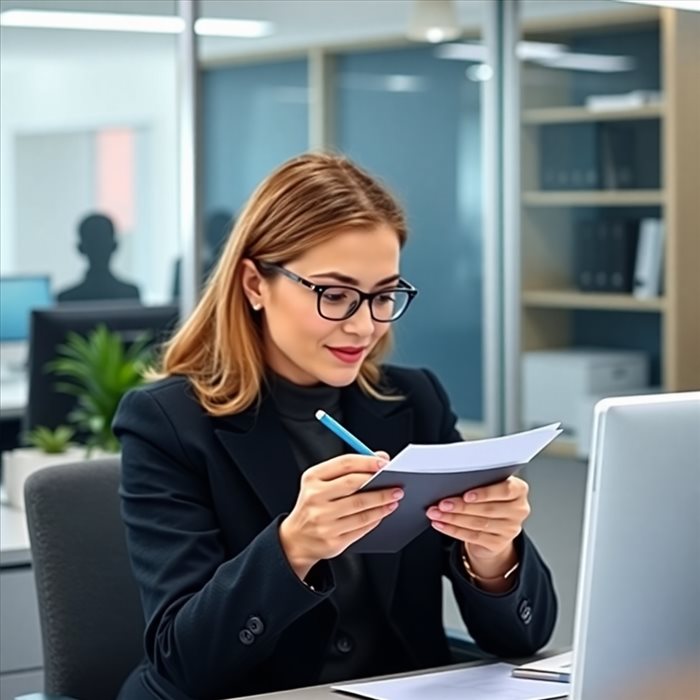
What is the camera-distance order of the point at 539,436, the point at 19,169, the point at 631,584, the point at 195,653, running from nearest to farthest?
the point at 631,584, the point at 539,436, the point at 195,653, the point at 19,169

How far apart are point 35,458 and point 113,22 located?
977 mm

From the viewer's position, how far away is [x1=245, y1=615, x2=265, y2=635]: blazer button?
1.79 m

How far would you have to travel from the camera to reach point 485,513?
1.77 meters

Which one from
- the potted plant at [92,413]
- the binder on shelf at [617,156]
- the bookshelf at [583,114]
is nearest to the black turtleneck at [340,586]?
the potted plant at [92,413]

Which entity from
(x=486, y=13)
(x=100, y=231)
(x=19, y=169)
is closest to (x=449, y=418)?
(x=486, y=13)

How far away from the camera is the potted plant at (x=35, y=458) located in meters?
3.05

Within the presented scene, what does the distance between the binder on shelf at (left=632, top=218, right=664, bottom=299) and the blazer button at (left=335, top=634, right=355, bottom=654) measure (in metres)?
2.41

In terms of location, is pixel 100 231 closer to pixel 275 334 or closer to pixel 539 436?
pixel 275 334

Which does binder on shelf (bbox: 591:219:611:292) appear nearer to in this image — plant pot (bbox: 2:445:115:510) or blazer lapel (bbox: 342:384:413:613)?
plant pot (bbox: 2:445:115:510)

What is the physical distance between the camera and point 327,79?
14.9 ft

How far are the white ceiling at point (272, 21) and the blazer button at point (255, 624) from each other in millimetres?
1834

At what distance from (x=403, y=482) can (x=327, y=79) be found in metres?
3.01

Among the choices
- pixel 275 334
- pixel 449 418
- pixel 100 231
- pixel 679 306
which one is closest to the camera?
pixel 275 334

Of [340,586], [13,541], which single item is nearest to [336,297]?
[340,586]
